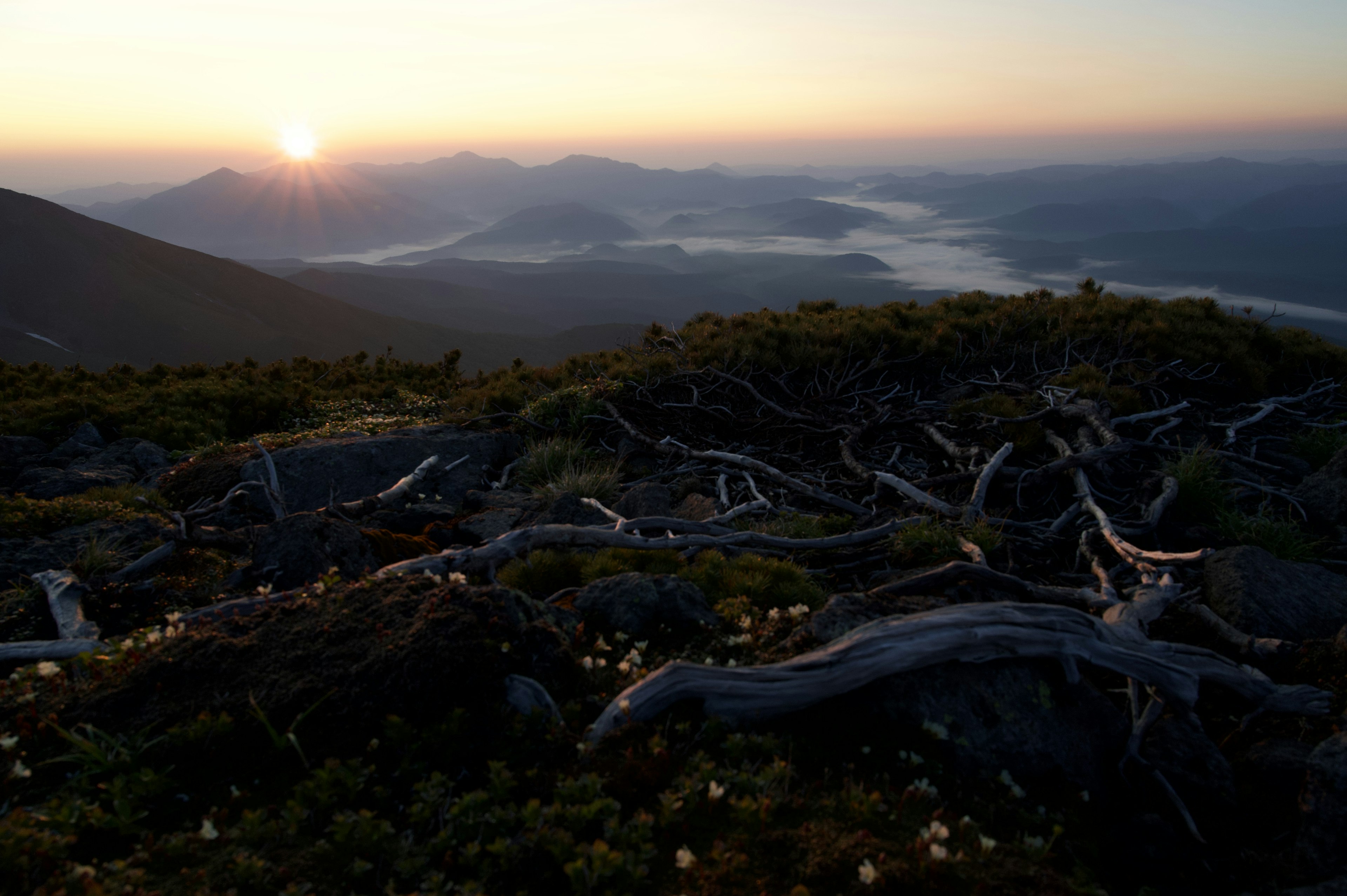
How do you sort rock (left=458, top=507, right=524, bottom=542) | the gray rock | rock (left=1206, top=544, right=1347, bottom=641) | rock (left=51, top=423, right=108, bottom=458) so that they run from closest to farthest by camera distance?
rock (left=1206, top=544, right=1347, bottom=641)
rock (left=458, top=507, right=524, bottom=542)
the gray rock
rock (left=51, top=423, right=108, bottom=458)

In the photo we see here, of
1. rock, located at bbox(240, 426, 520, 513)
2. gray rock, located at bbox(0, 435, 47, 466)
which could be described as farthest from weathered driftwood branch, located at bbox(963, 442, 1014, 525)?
gray rock, located at bbox(0, 435, 47, 466)

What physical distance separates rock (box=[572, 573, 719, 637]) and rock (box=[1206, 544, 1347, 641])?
3.85 m

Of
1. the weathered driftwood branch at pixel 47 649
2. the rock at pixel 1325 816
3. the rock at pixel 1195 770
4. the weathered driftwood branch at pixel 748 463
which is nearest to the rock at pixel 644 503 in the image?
the weathered driftwood branch at pixel 748 463

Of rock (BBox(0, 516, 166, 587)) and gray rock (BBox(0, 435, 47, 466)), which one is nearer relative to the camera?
rock (BBox(0, 516, 166, 587))

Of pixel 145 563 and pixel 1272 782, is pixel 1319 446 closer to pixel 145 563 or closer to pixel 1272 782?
pixel 1272 782

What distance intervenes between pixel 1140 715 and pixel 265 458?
31.7 feet

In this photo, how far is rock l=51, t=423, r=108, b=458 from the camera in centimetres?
1150

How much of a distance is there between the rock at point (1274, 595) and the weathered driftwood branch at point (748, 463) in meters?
3.16

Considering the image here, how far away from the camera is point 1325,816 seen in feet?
9.75

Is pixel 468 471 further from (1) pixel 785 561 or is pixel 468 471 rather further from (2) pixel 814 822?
(2) pixel 814 822

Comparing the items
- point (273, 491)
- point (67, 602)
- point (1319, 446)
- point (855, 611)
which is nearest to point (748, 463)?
point (855, 611)

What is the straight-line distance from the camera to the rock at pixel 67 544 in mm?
5656

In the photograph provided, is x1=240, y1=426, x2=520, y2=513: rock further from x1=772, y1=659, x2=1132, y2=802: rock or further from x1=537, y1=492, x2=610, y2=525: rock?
x1=772, y1=659, x2=1132, y2=802: rock

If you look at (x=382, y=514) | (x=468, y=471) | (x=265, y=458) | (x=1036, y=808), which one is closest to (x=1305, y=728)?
(x=1036, y=808)
